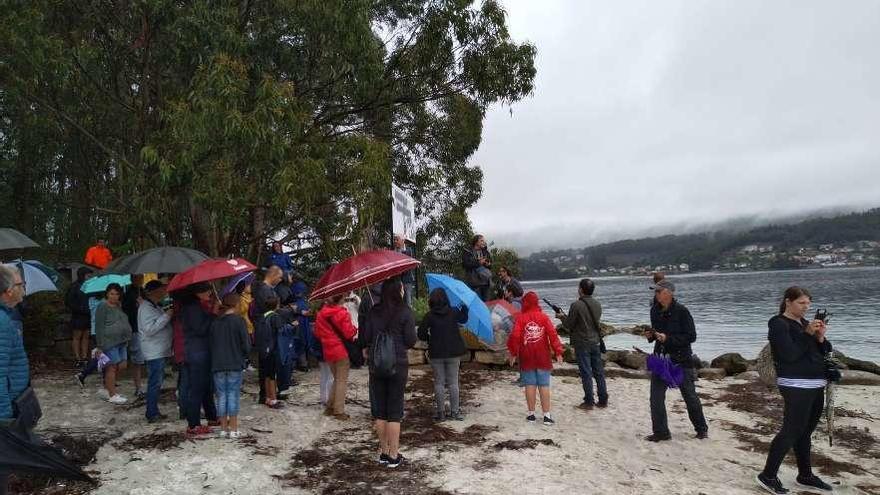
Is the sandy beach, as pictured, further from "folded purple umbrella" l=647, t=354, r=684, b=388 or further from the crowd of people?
"folded purple umbrella" l=647, t=354, r=684, b=388

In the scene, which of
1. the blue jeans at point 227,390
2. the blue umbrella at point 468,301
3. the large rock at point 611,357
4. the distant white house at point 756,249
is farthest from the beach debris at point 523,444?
the distant white house at point 756,249

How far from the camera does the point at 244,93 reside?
772 cm

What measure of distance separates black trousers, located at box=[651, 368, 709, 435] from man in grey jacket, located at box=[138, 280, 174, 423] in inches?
228

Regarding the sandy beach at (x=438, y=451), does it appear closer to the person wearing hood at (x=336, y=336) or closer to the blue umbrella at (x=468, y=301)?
the person wearing hood at (x=336, y=336)

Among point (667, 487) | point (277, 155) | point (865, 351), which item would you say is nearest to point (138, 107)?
point (277, 155)

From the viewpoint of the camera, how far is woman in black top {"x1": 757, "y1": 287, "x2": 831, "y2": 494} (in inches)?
207

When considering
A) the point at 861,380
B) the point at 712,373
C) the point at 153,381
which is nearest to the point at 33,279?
the point at 153,381

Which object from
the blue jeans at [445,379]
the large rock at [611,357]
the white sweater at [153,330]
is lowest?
the large rock at [611,357]

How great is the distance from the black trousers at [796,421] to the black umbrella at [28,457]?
5753 mm

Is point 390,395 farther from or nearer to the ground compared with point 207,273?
nearer to the ground

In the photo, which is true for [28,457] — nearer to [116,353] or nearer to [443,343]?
[443,343]

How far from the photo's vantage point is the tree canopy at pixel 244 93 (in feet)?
25.3

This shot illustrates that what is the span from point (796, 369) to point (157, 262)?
6915 mm

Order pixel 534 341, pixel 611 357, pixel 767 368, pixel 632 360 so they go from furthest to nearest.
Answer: pixel 611 357 < pixel 632 360 < pixel 534 341 < pixel 767 368
